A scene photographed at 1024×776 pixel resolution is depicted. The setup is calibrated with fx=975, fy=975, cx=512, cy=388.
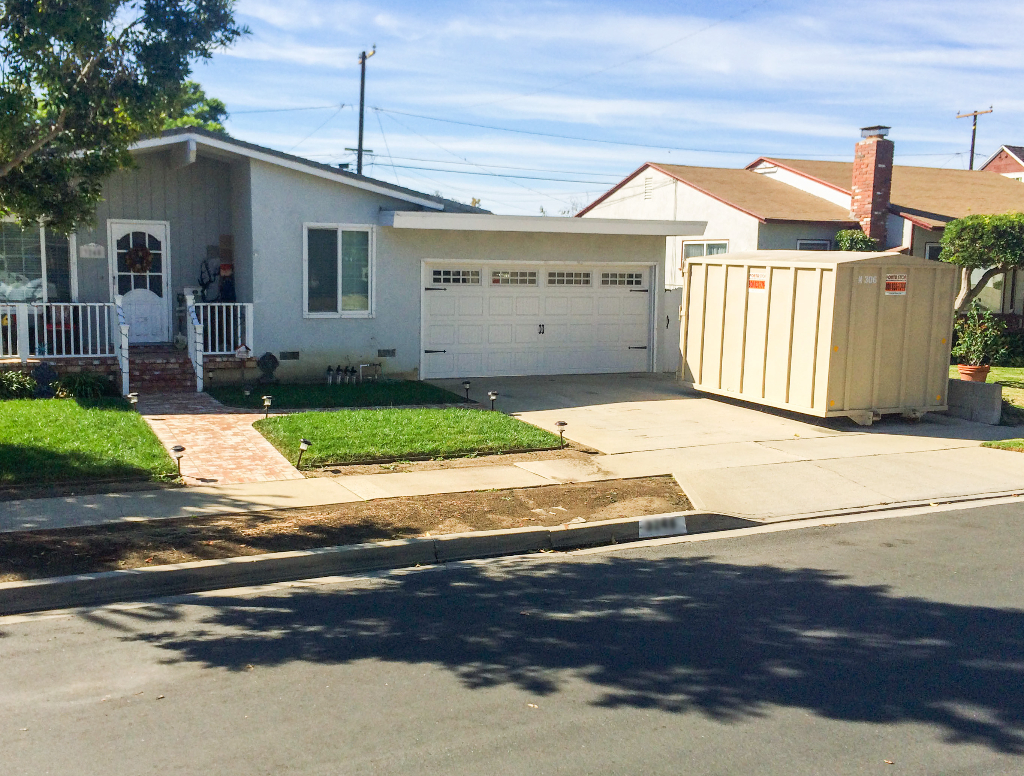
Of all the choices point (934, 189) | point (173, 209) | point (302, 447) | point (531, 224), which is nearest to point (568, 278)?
point (531, 224)

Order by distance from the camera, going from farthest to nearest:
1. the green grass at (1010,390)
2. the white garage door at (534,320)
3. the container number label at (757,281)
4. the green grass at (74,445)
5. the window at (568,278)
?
the window at (568,278) < the white garage door at (534,320) < the green grass at (1010,390) < the container number label at (757,281) < the green grass at (74,445)

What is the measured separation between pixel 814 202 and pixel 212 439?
18.1m

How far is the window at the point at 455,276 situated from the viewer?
1806 cm

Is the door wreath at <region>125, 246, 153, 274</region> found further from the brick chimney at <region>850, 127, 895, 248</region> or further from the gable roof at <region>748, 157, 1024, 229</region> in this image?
the gable roof at <region>748, 157, 1024, 229</region>

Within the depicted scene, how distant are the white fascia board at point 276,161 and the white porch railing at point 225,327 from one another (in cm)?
243

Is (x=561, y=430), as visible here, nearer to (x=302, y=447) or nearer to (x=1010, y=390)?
(x=302, y=447)

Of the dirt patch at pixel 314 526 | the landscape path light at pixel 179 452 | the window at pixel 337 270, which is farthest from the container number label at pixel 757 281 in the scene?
the landscape path light at pixel 179 452

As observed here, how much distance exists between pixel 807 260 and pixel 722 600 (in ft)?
28.4

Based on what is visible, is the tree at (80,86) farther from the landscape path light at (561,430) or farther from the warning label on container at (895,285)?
the warning label on container at (895,285)

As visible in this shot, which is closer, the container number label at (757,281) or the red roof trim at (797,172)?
the container number label at (757,281)

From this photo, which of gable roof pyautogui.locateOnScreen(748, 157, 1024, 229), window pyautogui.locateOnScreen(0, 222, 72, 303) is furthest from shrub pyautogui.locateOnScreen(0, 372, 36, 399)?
gable roof pyautogui.locateOnScreen(748, 157, 1024, 229)

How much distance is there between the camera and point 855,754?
4.67m

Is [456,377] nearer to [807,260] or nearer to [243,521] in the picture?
[807,260]

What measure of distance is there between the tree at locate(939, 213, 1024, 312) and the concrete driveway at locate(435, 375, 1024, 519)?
669 cm
